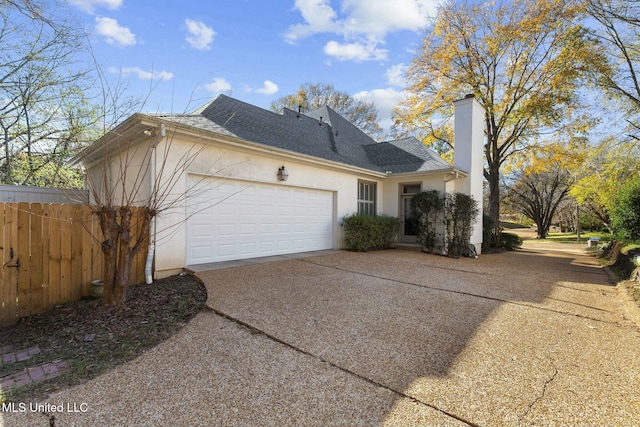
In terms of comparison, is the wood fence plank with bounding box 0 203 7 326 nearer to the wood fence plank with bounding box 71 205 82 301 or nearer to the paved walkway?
the wood fence plank with bounding box 71 205 82 301

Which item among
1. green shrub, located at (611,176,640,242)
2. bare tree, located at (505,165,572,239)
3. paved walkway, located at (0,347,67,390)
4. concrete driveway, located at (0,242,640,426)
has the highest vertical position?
bare tree, located at (505,165,572,239)

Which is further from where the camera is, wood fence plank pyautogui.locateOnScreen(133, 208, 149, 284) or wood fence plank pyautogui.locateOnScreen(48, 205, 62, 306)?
wood fence plank pyautogui.locateOnScreen(133, 208, 149, 284)

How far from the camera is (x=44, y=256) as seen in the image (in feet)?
14.6

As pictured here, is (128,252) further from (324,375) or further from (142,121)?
(324,375)

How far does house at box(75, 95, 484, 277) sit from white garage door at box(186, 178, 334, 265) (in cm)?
2

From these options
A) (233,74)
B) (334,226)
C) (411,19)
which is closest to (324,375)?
(233,74)

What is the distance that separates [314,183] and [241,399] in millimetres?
7063

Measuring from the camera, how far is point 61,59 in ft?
30.1

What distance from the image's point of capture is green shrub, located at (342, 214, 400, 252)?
9.67 m

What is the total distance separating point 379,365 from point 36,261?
4.97 metres

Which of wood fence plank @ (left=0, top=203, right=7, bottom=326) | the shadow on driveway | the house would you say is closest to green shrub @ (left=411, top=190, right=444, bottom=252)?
the house

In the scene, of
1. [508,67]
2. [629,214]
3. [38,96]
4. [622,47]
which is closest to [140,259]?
[38,96]

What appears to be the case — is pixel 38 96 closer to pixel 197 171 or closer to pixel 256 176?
pixel 197 171

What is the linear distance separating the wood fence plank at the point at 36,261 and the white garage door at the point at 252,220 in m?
2.30
